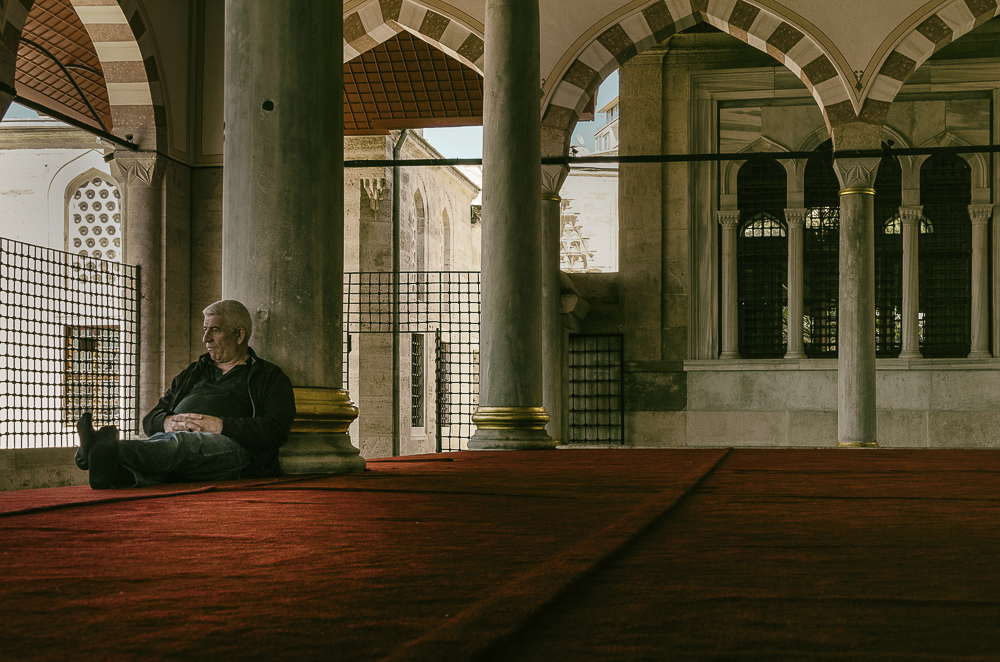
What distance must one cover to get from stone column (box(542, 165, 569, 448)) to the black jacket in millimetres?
6228

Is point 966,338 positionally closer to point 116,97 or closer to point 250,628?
point 116,97

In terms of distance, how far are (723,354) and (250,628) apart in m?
12.4

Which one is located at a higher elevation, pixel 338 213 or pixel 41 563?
pixel 338 213

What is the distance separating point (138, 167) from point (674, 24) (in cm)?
589

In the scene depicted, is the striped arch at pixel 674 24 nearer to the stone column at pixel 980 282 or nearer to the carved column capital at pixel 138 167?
the stone column at pixel 980 282

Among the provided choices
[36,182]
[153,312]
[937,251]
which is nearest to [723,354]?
[937,251]

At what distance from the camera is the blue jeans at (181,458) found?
151 inches

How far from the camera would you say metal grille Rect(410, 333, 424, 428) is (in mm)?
21297

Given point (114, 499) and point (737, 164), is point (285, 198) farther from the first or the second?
point (737, 164)

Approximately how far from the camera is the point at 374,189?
15.4 meters

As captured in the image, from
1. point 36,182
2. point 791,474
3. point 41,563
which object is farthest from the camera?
point 36,182

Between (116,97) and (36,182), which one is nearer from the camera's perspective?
(116,97)

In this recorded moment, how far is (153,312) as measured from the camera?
424 inches

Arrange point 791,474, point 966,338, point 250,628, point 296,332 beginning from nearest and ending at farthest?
point 250,628 → point 296,332 → point 791,474 → point 966,338
